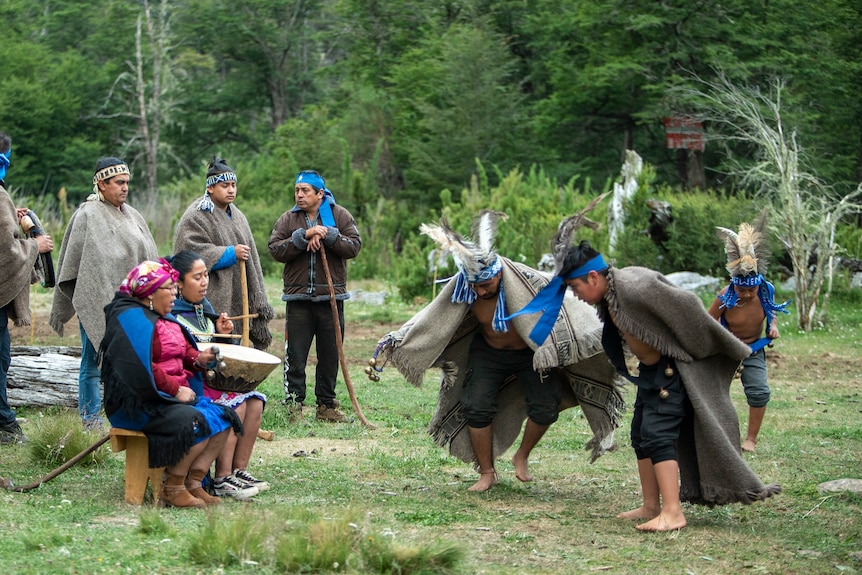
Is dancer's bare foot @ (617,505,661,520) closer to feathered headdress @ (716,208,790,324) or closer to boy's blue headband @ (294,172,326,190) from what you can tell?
feathered headdress @ (716,208,790,324)

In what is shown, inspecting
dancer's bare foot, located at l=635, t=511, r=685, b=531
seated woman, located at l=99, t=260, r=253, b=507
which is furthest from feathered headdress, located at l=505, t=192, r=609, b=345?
seated woman, located at l=99, t=260, r=253, b=507

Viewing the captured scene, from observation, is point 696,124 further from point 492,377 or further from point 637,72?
point 492,377

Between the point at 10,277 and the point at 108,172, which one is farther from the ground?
the point at 108,172

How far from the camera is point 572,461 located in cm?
839

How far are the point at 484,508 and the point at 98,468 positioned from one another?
104 inches

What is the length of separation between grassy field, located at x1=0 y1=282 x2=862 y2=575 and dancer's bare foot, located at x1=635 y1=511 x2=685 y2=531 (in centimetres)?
6

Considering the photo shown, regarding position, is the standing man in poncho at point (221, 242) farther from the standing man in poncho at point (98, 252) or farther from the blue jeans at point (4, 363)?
the blue jeans at point (4, 363)

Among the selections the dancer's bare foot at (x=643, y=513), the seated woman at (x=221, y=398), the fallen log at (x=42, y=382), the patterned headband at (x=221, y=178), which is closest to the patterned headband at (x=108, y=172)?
the patterned headband at (x=221, y=178)

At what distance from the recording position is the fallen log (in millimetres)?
9773

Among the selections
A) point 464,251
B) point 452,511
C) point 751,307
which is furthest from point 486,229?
point 751,307

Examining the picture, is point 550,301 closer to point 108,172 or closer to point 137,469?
point 137,469

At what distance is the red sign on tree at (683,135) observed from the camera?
2897 centimetres

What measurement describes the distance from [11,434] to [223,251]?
2.05 m

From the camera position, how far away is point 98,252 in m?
8.23
